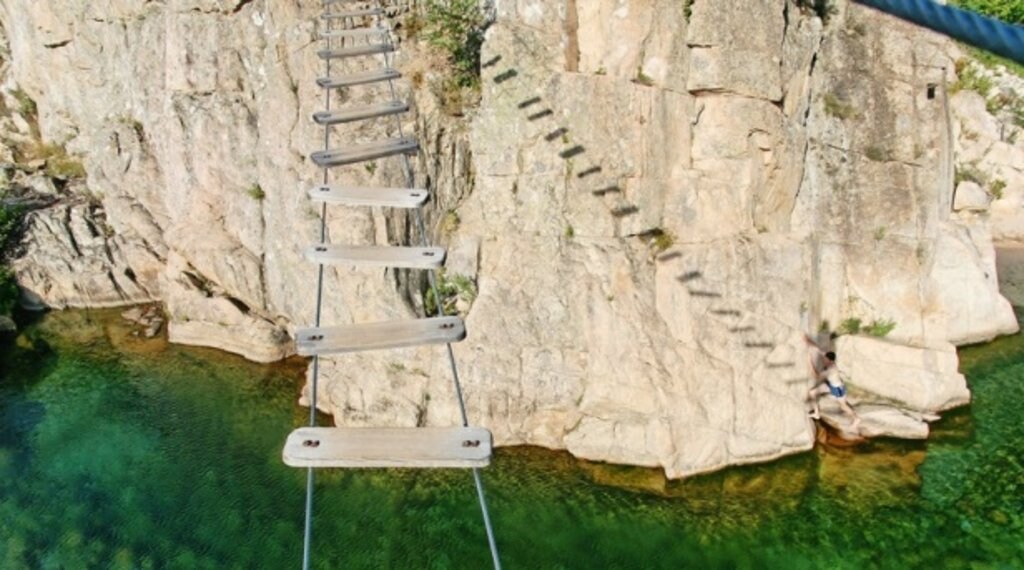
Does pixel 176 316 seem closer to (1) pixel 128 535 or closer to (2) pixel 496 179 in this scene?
(1) pixel 128 535

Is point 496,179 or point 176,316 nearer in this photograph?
point 496,179

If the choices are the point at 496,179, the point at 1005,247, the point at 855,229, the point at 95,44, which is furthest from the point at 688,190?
the point at 95,44

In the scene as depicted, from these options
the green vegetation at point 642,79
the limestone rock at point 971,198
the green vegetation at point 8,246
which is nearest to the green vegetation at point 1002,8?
the limestone rock at point 971,198

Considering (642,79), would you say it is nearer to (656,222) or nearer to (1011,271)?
(656,222)

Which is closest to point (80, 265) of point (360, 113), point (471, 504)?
point (471, 504)

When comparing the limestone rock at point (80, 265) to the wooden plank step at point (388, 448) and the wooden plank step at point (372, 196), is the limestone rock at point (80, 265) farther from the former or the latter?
the wooden plank step at point (388, 448)

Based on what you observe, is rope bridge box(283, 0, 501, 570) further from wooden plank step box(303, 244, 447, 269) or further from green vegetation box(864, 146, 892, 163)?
green vegetation box(864, 146, 892, 163)

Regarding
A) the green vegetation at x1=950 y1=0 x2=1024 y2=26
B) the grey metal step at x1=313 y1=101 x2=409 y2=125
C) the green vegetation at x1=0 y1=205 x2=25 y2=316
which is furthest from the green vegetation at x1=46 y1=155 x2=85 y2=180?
→ the green vegetation at x1=950 y1=0 x2=1024 y2=26
